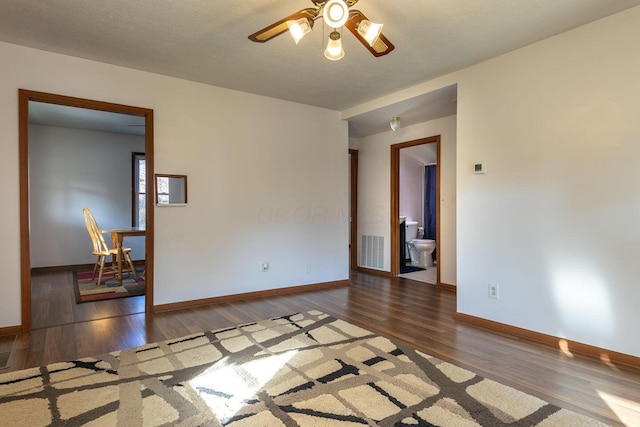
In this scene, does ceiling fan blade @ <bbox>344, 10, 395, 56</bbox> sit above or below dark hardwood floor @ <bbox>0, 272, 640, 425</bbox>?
above

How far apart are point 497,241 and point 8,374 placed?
12.5 ft

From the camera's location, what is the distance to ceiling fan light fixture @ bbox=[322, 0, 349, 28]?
182 cm

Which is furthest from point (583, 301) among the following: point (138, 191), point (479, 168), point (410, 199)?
point (138, 191)

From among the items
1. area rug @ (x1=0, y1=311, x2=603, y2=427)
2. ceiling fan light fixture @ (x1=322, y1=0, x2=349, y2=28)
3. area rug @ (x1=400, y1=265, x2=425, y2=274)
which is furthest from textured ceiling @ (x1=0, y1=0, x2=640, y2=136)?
area rug @ (x1=400, y1=265, x2=425, y2=274)

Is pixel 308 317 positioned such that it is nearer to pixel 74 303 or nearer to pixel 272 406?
pixel 272 406

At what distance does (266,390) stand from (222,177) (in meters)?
2.62

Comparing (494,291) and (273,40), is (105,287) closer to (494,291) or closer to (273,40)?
(273,40)

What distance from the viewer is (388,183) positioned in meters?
5.64

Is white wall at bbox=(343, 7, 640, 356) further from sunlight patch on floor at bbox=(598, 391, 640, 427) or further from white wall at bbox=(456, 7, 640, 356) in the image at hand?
sunlight patch on floor at bbox=(598, 391, 640, 427)

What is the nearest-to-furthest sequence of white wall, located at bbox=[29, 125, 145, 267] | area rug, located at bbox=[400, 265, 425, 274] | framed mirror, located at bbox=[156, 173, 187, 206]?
1. framed mirror, located at bbox=[156, 173, 187, 206]
2. white wall, located at bbox=[29, 125, 145, 267]
3. area rug, located at bbox=[400, 265, 425, 274]

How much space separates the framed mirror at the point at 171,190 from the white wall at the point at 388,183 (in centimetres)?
319


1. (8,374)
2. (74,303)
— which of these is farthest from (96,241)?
(8,374)

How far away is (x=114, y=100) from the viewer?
3404mm

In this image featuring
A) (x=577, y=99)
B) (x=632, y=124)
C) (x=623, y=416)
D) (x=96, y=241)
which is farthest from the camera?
(x=96, y=241)
